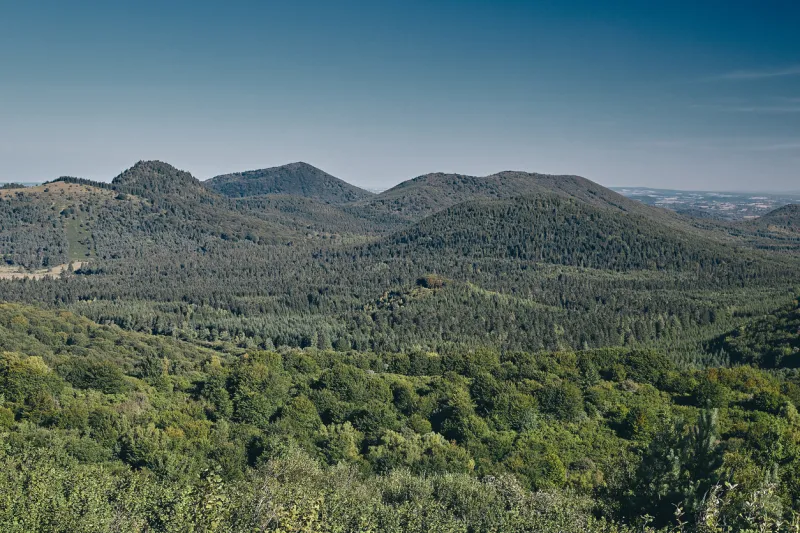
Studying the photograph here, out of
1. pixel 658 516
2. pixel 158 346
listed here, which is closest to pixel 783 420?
pixel 658 516

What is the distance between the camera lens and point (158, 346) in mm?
124812

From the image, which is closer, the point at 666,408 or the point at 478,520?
the point at 478,520

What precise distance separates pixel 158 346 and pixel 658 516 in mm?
116258

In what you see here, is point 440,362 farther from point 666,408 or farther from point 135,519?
point 135,519

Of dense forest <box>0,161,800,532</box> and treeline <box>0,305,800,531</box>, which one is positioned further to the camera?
treeline <box>0,305,800,531</box>

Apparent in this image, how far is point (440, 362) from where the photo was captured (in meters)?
90.9

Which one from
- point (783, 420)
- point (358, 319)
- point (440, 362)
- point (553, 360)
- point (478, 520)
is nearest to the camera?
point (478, 520)

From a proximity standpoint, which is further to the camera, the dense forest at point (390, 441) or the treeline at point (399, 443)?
the treeline at point (399, 443)

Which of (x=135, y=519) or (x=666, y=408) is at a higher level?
(x=135, y=519)

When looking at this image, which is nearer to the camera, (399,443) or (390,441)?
(399,443)

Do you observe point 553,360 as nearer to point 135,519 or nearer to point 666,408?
point 666,408

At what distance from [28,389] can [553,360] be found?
234 ft

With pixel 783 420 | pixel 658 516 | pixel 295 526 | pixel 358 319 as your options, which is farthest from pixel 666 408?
pixel 358 319

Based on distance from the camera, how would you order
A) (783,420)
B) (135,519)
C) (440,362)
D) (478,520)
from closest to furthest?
(135,519), (478,520), (783,420), (440,362)
